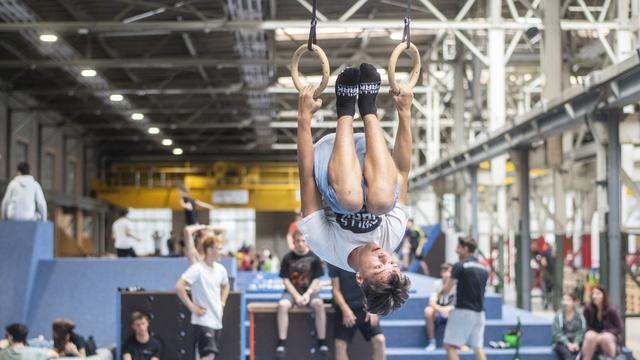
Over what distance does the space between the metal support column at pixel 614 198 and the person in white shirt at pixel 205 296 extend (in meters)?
4.53

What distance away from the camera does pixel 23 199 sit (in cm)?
1135

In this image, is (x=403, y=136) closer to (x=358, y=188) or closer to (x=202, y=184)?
(x=358, y=188)

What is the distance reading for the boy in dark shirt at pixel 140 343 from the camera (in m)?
8.62

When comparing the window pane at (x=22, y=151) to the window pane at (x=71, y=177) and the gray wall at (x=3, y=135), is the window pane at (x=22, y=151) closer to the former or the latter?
the gray wall at (x=3, y=135)

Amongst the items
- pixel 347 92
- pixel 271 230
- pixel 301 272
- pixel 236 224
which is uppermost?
pixel 347 92

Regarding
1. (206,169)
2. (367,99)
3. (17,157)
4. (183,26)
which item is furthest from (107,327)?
(206,169)

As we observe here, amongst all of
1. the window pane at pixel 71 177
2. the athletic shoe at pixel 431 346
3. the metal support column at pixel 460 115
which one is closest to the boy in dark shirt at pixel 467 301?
the athletic shoe at pixel 431 346

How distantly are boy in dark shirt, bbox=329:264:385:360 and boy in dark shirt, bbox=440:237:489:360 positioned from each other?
32.8 inches

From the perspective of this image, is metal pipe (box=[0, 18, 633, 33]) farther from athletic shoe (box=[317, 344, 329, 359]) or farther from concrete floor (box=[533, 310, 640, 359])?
athletic shoe (box=[317, 344, 329, 359])

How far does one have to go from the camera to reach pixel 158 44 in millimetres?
16906

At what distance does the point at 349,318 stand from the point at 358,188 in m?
4.54

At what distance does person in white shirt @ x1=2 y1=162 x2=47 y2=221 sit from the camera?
11141 millimetres

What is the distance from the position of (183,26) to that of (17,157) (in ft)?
35.0

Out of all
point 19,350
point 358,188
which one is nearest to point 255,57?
point 19,350
